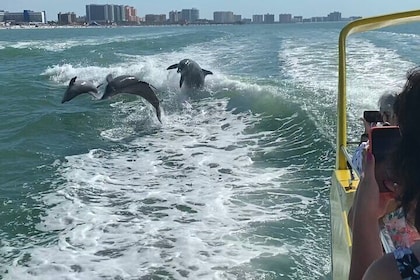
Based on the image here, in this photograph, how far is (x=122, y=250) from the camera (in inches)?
182

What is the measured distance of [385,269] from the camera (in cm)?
133

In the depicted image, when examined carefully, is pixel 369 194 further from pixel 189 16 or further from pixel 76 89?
pixel 189 16

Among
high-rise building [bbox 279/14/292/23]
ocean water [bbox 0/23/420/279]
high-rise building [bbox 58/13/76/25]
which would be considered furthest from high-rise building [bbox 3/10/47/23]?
ocean water [bbox 0/23/420/279]

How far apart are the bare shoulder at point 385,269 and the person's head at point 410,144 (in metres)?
0.15

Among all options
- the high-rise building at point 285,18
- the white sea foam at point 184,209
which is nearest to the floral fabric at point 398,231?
the white sea foam at point 184,209

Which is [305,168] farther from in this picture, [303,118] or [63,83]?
[63,83]

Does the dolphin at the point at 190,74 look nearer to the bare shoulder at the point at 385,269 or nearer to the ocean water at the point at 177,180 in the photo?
the ocean water at the point at 177,180

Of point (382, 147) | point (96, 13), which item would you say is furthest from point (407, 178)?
point (96, 13)

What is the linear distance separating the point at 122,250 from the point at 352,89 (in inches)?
329

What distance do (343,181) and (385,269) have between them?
6.85 feet

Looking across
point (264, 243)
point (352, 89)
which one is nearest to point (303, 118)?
point (352, 89)

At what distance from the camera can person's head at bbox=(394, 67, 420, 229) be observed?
1.38 meters

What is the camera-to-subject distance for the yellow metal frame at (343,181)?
2758 mm

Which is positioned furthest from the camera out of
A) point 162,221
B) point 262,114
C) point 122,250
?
point 262,114
